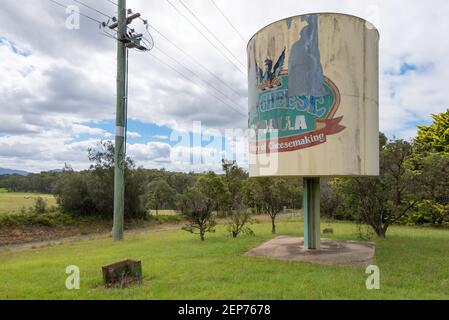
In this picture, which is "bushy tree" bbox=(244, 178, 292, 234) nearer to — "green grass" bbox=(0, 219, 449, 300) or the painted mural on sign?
"green grass" bbox=(0, 219, 449, 300)

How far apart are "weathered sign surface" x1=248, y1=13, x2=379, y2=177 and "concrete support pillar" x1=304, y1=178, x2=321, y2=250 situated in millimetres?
1801

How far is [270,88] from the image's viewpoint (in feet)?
33.2

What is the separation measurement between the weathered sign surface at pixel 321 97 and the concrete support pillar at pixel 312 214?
1.80 meters

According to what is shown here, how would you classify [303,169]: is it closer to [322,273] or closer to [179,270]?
[322,273]

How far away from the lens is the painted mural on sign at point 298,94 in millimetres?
9414

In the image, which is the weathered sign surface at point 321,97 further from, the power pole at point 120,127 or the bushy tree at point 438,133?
the bushy tree at point 438,133

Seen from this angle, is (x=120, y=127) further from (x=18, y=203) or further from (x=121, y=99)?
(x=18, y=203)

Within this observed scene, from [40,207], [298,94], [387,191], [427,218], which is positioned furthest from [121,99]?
[427,218]

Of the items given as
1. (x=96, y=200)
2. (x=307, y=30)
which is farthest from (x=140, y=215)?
(x=307, y=30)

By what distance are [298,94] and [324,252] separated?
5206mm

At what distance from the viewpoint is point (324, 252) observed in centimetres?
1051

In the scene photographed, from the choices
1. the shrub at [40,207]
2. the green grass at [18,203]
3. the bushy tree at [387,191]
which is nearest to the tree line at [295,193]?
the bushy tree at [387,191]

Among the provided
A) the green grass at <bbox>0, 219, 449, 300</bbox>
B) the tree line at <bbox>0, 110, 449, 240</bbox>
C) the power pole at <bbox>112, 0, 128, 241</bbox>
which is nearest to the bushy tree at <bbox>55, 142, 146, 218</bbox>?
the tree line at <bbox>0, 110, 449, 240</bbox>
